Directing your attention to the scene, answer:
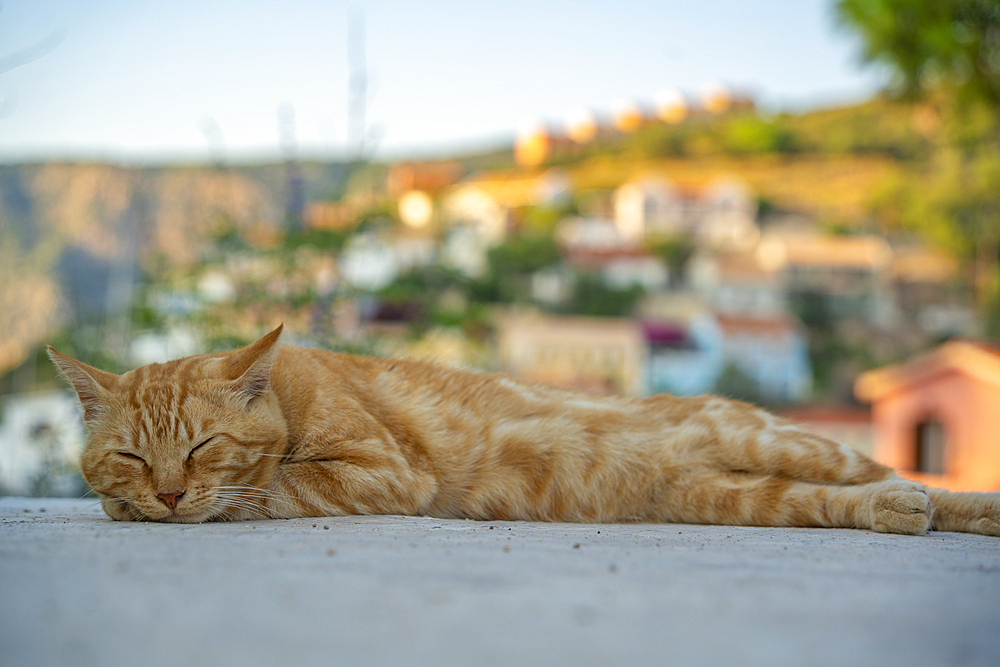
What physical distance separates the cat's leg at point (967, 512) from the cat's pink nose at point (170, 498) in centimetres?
229

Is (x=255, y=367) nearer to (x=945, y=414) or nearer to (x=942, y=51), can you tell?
(x=942, y=51)

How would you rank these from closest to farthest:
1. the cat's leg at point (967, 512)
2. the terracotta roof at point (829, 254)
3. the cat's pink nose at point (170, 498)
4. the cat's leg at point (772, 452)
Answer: the cat's pink nose at point (170, 498) < the cat's leg at point (967, 512) < the cat's leg at point (772, 452) < the terracotta roof at point (829, 254)

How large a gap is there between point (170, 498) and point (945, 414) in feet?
40.2

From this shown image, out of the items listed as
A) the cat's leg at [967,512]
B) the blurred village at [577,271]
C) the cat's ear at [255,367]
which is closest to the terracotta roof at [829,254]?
the blurred village at [577,271]

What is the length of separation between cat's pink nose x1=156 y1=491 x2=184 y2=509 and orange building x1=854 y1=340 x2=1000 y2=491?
31.3ft

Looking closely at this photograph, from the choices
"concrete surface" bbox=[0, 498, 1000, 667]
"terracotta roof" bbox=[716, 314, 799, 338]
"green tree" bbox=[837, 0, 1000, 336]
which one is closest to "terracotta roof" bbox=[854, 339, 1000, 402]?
"green tree" bbox=[837, 0, 1000, 336]

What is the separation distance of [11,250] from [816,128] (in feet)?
227

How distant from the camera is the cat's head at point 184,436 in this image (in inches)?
85.8

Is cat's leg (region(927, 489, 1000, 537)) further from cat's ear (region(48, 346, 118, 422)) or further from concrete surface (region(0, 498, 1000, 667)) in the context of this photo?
cat's ear (region(48, 346, 118, 422))

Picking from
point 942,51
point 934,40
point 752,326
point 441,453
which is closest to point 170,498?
point 441,453

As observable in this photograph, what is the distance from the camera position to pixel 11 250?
17.8 feet

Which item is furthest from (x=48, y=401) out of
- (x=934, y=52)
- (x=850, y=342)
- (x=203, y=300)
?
(x=850, y=342)

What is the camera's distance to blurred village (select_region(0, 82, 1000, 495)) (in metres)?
4.59

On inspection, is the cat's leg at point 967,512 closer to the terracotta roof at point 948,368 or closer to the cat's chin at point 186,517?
the cat's chin at point 186,517
